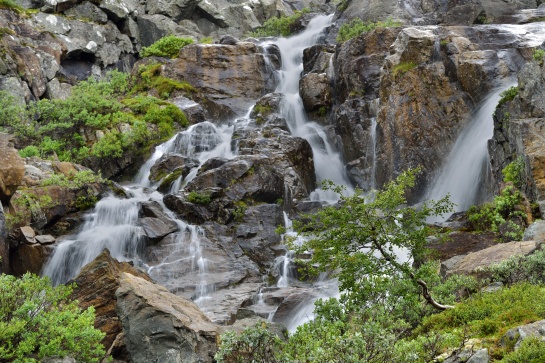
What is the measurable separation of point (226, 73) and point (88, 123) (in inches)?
462

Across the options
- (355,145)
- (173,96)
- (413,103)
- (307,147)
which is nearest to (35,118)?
(173,96)

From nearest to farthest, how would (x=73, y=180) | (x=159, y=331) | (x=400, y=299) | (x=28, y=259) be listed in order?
1. (x=400, y=299)
2. (x=159, y=331)
3. (x=28, y=259)
4. (x=73, y=180)

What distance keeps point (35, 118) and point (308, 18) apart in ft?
84.1

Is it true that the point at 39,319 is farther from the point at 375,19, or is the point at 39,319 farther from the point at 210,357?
the point at 375,19

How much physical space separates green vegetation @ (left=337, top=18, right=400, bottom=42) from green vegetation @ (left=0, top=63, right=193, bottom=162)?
12.1m

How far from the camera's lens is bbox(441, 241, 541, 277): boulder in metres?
12.4

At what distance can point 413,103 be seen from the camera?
80.9ft

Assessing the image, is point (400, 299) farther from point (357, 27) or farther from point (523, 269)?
point (357, 27)

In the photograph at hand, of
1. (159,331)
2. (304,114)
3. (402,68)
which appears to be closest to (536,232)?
(159,331)

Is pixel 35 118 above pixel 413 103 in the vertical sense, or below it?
below

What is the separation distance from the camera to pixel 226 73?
128 feet

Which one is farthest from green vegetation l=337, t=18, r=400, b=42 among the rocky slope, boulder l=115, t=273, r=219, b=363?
boulder l=115, t=273, r=219, b=363

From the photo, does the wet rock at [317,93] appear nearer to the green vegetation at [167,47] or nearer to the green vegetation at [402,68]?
the green vegetation at [402,68]

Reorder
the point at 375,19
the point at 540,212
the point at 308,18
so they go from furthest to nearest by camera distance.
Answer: the point at 308,18 → the point at 375,19 → the point at 540,212
